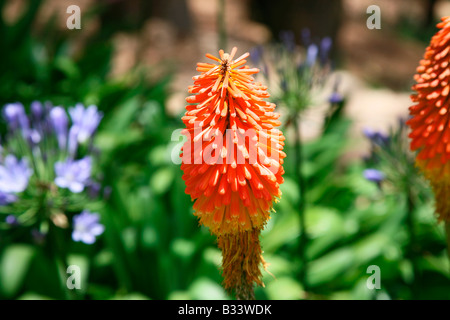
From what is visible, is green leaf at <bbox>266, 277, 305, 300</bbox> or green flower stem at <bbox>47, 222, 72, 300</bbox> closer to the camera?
green flower stem at <bbox>47, 222, 72, 300</bbox>

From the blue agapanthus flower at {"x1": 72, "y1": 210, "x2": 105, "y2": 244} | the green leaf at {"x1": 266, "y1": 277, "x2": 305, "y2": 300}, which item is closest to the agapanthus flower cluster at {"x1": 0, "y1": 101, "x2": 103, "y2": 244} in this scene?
the blue agapanthus flower at {"x1": 72, "y1": 210, "x2": 105, "y2": 244}

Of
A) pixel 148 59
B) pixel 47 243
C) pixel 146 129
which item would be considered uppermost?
pixel 148 59

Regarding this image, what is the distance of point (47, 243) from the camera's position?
140 inches

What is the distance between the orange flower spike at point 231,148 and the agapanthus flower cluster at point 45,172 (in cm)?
110

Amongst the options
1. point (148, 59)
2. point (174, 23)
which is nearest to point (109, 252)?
point (148, 59)

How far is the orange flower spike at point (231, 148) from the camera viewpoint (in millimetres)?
1546

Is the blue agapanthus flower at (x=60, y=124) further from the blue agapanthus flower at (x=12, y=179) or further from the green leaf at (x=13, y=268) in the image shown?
the green leaf at (x=13, y=268)

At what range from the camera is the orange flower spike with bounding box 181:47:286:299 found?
1.55 metres

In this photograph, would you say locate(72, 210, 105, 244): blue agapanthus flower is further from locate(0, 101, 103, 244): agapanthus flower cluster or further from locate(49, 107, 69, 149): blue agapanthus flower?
locate(49, 107, 69, 149): blue agapanthus flower

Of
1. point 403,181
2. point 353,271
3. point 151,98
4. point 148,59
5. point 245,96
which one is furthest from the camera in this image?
point 148,59

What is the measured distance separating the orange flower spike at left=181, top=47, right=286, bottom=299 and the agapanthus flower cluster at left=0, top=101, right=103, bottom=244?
110 centimetres

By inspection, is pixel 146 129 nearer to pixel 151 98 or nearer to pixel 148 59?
pixel 151 98

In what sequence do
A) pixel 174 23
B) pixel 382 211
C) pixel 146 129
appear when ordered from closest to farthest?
pixel 382 211, pixel 146 129, pixel 174 23

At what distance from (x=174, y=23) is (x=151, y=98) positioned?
4.33 metres
